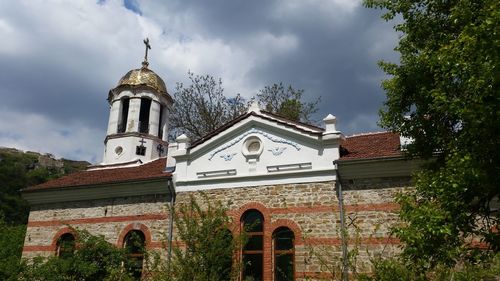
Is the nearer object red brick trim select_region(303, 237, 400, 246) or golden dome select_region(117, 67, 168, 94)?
red brick trim select_region(303, 237, 400, 246)

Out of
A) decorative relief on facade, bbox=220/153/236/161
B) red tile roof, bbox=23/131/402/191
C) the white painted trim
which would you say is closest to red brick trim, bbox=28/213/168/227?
→ the white painted trim

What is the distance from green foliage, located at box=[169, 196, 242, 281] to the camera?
12602 mm

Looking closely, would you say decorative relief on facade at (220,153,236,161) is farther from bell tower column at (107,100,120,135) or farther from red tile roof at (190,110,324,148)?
bell tower column at (107,100,120,135)

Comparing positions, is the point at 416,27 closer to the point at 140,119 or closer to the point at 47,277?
the point at 47,277

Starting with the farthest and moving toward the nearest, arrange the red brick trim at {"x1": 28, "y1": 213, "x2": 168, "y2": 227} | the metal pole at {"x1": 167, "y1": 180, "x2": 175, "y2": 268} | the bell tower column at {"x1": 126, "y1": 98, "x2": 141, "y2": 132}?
the bell tower column at {"x1": 126, "y1": 98, "x2": 141, "y2": 132}
the red brick trim at {"x1": 28, "y1": 213, "x2": 168, "y2": 227}
the metal pole at {"x1": 167, "y1": 180, "x2": 175, "y2": 268}

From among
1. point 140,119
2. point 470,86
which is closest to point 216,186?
point 140,119

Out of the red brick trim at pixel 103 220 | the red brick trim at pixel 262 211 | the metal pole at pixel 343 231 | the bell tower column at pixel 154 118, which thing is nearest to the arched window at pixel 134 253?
the red brick trim at pixel 103 220

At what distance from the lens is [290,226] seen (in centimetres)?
1345

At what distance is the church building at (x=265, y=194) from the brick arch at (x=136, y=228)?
35 millimetres

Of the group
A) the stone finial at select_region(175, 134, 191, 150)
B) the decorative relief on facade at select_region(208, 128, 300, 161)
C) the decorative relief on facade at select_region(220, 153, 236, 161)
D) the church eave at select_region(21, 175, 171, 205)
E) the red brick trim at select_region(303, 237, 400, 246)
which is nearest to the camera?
the red brick trim at select_region(303, 237, 400, 246)

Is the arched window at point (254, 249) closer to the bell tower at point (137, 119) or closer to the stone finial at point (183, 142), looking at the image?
the stone finial at point (183, 142)

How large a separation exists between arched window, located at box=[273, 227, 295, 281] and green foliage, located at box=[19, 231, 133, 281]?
488 cm

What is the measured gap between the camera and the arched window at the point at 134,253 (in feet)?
49.4

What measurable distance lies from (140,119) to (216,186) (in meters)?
7.79
